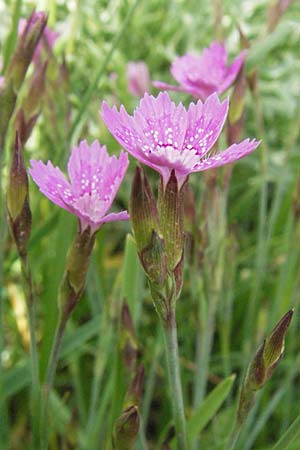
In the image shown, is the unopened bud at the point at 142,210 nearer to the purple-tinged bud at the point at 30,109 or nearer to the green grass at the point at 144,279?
the green grass at the point at 144,279

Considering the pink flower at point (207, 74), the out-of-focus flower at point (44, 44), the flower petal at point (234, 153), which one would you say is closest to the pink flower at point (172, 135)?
the flower petal at point (234, 153)

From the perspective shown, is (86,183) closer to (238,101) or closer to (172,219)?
(172,219)

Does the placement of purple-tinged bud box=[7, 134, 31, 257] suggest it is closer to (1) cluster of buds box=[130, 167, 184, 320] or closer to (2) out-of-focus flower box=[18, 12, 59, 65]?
(1) cluster of buds box=[130, 167, 184, 320]

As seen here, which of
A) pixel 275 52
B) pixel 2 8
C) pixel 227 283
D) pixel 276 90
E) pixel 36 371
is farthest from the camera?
pixel 275 52

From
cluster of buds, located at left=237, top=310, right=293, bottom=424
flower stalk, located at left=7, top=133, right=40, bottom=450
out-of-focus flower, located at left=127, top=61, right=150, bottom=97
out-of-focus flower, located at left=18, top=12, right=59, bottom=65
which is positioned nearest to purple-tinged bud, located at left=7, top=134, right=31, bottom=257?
flower stalk, located at left=7, top=133, right=40, bottom=450

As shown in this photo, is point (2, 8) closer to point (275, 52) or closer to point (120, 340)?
point (275, 52)

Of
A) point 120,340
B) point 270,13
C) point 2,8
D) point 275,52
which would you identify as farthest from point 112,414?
point 275,52
